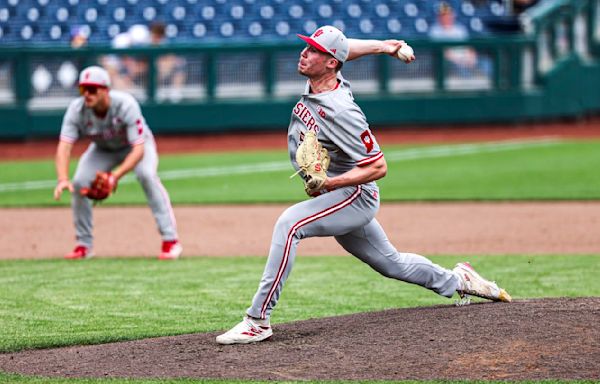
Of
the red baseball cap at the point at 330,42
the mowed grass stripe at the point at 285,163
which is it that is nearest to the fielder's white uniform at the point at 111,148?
the red baseball cap at the point at 330,42

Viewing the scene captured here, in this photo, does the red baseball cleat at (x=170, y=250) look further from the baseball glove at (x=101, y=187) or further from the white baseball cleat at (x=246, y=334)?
the white baseball cleat at (x=246, y=334)

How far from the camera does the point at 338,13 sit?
22.4m

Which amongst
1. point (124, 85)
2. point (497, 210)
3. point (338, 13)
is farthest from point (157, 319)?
point (338, 13)

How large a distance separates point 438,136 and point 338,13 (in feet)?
11.8

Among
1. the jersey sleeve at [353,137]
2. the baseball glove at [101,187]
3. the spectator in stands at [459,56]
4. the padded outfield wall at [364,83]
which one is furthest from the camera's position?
the spectator in stands at [459,56]

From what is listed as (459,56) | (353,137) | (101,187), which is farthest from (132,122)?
(459,56)

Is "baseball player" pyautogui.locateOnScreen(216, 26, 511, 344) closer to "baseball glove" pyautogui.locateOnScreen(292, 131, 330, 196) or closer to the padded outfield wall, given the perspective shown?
"baseball glove" pyautogui.locateOnScreen(292, 131, 330, 196)

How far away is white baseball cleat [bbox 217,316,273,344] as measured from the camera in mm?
5980

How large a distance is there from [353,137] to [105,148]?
4482 mm

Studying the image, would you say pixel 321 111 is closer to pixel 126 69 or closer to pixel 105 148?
pixel 105 148

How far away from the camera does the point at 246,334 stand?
5.98m

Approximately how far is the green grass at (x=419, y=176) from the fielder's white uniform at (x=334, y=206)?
7129 mm

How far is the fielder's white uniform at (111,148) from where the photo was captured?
958 cm

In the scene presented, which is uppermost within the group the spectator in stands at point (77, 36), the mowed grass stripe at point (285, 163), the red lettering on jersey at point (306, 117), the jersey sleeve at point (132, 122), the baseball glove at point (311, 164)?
the red lettering on jersey at point (306, 117)
